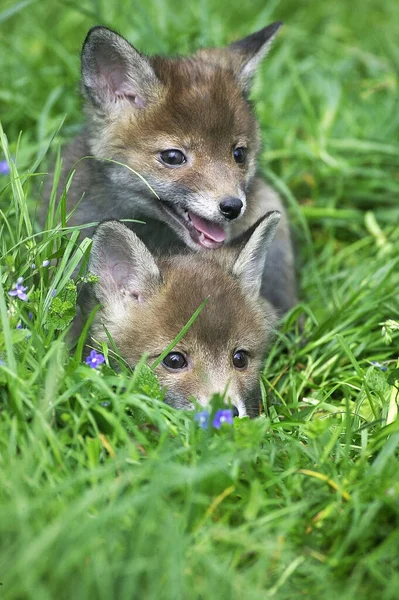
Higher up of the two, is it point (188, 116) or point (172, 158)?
point (188, 116)

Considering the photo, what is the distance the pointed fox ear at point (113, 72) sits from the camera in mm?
4805

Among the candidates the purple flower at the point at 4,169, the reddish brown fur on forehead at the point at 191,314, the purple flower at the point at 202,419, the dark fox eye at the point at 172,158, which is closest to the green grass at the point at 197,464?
the purple flower at the point at 202,419

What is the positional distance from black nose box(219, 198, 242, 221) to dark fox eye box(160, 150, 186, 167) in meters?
0.40

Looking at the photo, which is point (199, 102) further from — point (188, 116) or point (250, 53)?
point (250, 53)

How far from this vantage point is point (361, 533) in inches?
116

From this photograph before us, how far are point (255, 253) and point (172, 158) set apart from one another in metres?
0.81

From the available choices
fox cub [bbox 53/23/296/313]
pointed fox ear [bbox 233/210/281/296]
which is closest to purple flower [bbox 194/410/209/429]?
pointed fox ear [bbox 233/210/281/296]

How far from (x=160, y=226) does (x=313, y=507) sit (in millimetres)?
2404

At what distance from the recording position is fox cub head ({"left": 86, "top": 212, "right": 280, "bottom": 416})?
386 centimetres

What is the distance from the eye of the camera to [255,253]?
4.48 m

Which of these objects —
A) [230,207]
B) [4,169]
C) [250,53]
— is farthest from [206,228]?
[250,53]

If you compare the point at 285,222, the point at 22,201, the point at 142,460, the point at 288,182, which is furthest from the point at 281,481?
the point at 288,182

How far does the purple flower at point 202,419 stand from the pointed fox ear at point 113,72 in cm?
228

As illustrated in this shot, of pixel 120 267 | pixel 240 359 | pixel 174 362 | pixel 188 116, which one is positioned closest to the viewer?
pixel 174 362
